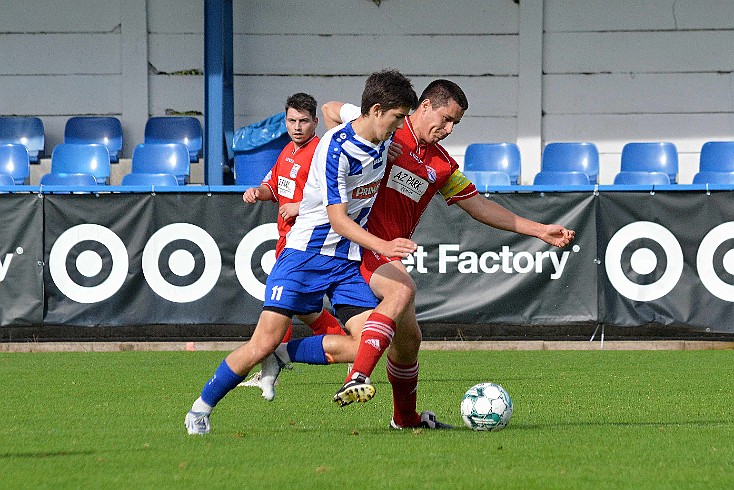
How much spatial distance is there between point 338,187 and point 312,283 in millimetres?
509

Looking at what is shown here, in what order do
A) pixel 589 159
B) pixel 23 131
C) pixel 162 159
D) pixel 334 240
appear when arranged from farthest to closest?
1. pixel 23 131
2. pixel 589 159
3. pixel 162 159
4. pixel 334 240

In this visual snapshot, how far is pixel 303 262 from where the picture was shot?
19.4 feet

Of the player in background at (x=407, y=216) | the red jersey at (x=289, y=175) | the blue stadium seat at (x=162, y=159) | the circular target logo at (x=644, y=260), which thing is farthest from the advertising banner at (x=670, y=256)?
the player in background at (x=407, y=216)

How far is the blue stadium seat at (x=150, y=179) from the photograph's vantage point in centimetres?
1436

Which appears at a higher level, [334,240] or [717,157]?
[717,157]

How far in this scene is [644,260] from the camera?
12297mm

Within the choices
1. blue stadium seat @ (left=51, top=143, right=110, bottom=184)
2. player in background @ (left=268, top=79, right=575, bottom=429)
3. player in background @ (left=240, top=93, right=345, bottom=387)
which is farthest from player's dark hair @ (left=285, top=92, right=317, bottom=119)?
blue stadium seat @ (left=51, top=143, right=110, bottom=184)

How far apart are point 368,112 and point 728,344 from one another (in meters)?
7.94

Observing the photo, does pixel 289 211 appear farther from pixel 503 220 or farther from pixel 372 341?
pixel 372 341

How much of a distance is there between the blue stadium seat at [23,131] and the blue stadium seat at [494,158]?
591 cm

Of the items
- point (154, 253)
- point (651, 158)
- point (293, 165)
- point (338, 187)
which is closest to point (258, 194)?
point (293, 165)

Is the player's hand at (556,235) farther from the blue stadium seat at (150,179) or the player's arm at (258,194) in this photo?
the blue stadium seat at (150,179)

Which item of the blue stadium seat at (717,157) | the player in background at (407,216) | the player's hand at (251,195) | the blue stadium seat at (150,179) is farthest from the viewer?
the blue stadium seat at (717,157)

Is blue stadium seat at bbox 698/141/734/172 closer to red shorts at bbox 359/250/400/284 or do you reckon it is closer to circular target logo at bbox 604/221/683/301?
circular target logo at bbox 604/221/683/301
